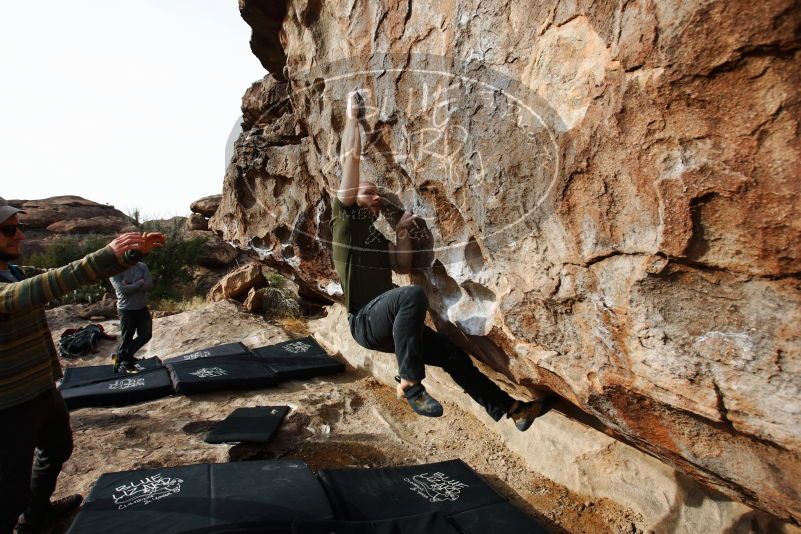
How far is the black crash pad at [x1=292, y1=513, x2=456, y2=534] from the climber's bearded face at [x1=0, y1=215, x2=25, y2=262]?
1.74 meters

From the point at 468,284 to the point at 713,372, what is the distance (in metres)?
1.40

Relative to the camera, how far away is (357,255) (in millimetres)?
2891

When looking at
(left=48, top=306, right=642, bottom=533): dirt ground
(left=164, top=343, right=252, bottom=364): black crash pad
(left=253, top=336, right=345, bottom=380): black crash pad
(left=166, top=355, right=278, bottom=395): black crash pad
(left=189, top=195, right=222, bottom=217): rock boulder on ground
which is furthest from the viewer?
(left=189, top=195, right=222, bottom=217): rock boulder on ground

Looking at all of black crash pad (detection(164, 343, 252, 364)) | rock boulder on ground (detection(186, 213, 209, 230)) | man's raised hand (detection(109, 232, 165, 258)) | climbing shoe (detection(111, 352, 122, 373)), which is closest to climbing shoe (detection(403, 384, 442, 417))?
man's raised hand (detection(109, 232, 165, 258))

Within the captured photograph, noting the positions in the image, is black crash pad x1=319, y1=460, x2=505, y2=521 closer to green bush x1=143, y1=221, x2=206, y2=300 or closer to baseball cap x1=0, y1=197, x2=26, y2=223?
baseball cap x1=0, y1=197, x2=26, y2=223

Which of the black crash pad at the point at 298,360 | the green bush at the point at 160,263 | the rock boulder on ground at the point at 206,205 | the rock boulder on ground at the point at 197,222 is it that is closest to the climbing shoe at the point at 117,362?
the black crash pad at the point at 298,360

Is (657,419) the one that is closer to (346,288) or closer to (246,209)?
(346,288)

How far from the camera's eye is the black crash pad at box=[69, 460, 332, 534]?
227 centimetres

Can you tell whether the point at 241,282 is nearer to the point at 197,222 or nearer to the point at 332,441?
the point at 332,441

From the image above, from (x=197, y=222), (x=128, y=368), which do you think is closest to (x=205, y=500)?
(x=128, y=368)

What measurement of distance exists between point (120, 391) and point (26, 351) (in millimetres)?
2571

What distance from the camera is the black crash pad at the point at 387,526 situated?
234 cm

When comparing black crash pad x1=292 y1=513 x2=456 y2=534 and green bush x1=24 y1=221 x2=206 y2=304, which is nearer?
black crash pad x1=292 y1=513 x2=456 y2=534

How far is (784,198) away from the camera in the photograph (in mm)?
1484
